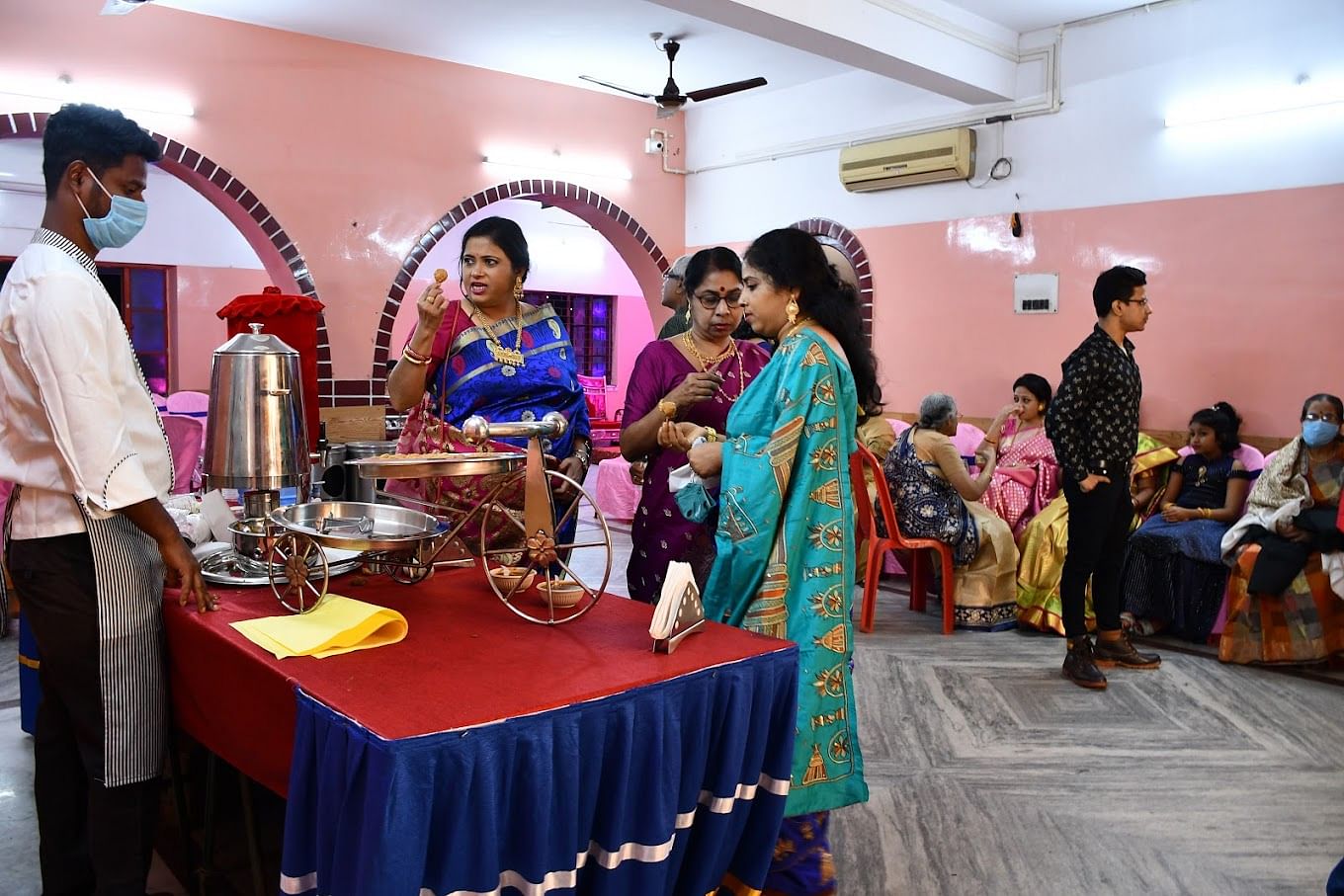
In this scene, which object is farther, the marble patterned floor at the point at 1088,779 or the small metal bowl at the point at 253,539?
the marble patterned floor at the point at 1088,779

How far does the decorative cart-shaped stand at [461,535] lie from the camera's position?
5.75ft

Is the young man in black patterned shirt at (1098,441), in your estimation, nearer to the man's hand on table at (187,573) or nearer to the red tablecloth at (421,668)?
the red tablecloth at (421,668)

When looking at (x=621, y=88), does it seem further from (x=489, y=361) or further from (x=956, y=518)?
(x=489, y=361)

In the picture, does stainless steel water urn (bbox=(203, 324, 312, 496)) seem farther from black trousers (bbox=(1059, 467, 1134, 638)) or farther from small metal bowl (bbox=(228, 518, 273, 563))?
black trousers (bbox=(1059, 467, 1134, 638))

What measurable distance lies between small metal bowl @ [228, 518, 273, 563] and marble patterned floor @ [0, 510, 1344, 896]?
89 centimetres

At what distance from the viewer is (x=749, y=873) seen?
1772mm

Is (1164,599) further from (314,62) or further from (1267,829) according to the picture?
(314,62)

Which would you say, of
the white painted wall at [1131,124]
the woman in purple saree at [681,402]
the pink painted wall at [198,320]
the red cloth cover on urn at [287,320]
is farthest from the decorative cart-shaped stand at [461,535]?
the pink painted wall at [198,320]

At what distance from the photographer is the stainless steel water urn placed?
2.08m

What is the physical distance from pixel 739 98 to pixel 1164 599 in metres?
4.91

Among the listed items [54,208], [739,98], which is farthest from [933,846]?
[739,98]

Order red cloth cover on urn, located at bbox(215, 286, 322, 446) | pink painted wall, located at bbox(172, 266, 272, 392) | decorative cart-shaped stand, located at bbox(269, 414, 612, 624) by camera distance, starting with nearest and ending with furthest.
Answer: decorative cart-shaped stand, located at bbox(269, 414, 612, 624) < red cloth cover on urn, located at bbox(215, 286, 322, 446) < pink painted wall, located at bbox(172, 266, 272, 392)

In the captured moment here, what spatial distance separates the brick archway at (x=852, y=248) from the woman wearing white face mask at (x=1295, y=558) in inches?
119

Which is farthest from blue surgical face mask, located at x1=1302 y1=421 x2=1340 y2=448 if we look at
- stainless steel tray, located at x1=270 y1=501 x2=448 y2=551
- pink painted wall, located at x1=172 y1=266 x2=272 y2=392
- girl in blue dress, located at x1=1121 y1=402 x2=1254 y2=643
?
pink painted wall, located at x1=172 y1=266 x2=272 y2=392
